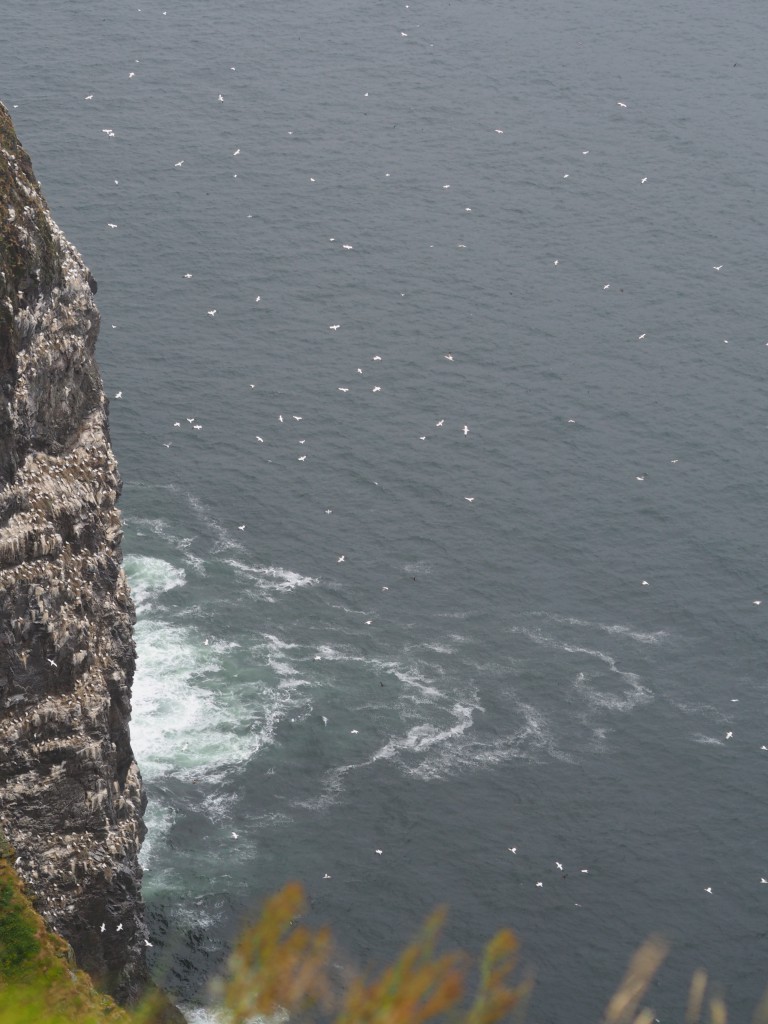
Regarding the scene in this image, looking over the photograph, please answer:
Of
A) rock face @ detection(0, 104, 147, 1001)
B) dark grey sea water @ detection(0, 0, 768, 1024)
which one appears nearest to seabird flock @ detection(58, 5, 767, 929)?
dark grey sea water @ detection(0, 0, 768, 1024)

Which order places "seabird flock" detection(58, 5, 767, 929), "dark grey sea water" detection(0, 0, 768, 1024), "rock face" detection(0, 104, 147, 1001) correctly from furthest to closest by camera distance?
"seabird flock" detection(58, 5, 767, 929) → "dark grey sea water" detection(0, 0, 768, 1024) → "rock face" detection(0, 104, 147, 1001)

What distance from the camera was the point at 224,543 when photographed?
3723 inches

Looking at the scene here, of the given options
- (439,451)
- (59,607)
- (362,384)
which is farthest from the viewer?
(362,384)

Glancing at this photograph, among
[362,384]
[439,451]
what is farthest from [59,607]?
[362,384]

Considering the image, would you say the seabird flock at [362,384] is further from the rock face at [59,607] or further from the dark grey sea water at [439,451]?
the rock face at [59,607]

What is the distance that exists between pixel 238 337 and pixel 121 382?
1189 cm

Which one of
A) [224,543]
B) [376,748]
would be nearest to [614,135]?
[224,543]

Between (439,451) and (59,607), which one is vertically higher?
(59,607)

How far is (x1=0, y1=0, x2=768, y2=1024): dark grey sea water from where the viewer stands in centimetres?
7194

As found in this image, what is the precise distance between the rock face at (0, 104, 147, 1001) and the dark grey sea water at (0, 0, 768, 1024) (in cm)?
1145

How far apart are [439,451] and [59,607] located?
57241 mm

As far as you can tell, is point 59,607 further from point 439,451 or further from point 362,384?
point 362,384

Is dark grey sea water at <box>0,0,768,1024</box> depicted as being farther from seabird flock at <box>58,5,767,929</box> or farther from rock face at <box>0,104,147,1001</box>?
rock face at <box>0,104,147,1001</box>

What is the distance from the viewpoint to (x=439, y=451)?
343 ft
